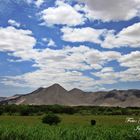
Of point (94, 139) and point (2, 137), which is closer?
point (94, 139)

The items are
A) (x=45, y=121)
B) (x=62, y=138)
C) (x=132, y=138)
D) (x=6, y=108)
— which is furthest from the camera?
(x=6, y=108)

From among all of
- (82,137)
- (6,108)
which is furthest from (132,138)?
(6,108)

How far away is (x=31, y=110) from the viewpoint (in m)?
153

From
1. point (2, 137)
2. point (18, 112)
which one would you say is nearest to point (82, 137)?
point (2, 137)

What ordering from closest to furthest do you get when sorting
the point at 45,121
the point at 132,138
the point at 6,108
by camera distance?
Result: 1. the point at 132,138
2. the point at 45,121
3. the point at 6,108

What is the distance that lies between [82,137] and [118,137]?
256 cm

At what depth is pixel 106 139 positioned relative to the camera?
2652cm

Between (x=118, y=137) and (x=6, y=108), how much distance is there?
13708cm

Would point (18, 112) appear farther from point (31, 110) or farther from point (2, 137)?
point (2, 137)

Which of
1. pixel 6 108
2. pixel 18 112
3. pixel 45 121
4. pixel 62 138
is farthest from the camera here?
pixel 6 108

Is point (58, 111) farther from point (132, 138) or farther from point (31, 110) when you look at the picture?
point (132, 138)

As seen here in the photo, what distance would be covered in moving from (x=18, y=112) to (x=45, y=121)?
7662 centimetres

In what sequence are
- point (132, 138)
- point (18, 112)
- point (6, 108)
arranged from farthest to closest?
point (6, 108) → point (18, 112) → point (132, 138)

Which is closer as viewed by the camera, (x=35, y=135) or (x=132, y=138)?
(x=132, y=138)
